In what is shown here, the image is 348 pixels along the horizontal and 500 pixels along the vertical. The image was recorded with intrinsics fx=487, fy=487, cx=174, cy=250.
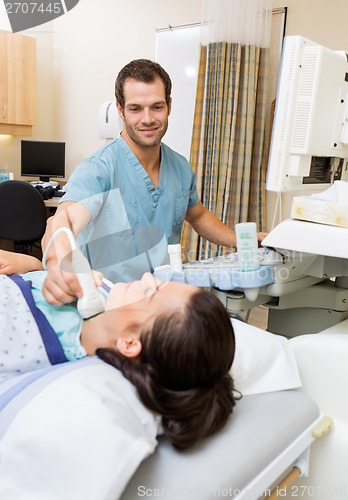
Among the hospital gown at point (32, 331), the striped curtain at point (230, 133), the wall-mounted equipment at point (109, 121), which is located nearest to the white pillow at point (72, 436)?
the hospital gown at point (32, 331)

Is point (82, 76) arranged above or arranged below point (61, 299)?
above

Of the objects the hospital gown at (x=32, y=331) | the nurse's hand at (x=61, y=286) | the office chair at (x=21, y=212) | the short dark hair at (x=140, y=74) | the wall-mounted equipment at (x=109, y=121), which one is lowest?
the office chair at (x=21, y=212)

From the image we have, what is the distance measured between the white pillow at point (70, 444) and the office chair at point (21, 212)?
2.81 meters

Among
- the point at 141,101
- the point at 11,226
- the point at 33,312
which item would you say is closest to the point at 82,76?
the point at 11,226

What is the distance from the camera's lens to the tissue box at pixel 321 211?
1162 mm

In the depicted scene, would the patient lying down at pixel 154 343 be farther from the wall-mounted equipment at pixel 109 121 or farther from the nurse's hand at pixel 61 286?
the wall-mounted equipment at pixel 109 121

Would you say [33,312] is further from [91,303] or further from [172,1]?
[172,1]

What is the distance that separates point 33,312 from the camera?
1029mm

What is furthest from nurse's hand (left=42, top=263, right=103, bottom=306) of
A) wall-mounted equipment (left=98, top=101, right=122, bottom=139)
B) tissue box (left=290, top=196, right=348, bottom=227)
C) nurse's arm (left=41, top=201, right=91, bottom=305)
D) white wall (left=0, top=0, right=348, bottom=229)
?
white wall (left=0, top=0, right=348, bottom=229)

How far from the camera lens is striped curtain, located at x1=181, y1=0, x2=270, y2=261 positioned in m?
2.98

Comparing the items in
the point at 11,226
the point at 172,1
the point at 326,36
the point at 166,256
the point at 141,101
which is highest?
the point at 172,1

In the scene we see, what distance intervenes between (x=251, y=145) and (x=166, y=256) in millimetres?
1786

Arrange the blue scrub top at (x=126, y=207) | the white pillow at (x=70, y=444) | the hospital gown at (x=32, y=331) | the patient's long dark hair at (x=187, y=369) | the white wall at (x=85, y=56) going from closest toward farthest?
the white pillow at (x=70, y=444) < the patient's long dark hair at (x=187, y=369) < the hospital gown at (x=32, y=331) < the blue scrub top at (x=126, y=207) < the white wall at (x=85, y=56)

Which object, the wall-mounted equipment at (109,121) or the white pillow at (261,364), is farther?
the wall-mounted equipment at (109,121)
